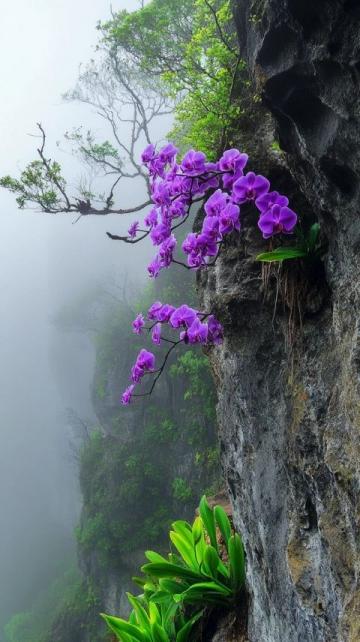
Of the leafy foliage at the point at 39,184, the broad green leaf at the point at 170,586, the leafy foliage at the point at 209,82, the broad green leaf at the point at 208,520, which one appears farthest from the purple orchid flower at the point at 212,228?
the leafy foliage at the point at 39,184

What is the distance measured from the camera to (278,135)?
213 centimetres

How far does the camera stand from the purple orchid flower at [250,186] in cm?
188

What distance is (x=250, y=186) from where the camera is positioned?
1.89 metres

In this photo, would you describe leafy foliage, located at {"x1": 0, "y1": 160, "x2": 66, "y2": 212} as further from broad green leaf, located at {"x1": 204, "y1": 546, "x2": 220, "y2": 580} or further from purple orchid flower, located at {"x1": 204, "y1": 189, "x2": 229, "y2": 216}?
broad green leaf, located at {"x1": 204, "y1": 546, "x2": 220, "y2": 580}

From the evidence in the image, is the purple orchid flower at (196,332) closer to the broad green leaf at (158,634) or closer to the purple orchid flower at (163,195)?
the purple orchid flower at (163,195)

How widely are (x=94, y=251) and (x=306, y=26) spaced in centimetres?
4903

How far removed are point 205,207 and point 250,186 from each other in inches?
8.4

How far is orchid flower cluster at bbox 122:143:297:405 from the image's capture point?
73.5 inches

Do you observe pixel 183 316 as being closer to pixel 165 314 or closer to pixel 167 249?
pixel 165 314

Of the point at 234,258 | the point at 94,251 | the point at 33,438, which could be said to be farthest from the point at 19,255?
the point at 234,258

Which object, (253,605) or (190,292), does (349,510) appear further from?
(190,292)

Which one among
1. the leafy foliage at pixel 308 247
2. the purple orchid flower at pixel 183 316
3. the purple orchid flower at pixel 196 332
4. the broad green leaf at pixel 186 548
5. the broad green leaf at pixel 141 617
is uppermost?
the leafy foliage at pixel 308 247

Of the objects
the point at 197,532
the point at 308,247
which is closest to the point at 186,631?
the point at 197,532

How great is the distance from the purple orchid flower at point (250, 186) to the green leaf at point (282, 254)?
248mm
